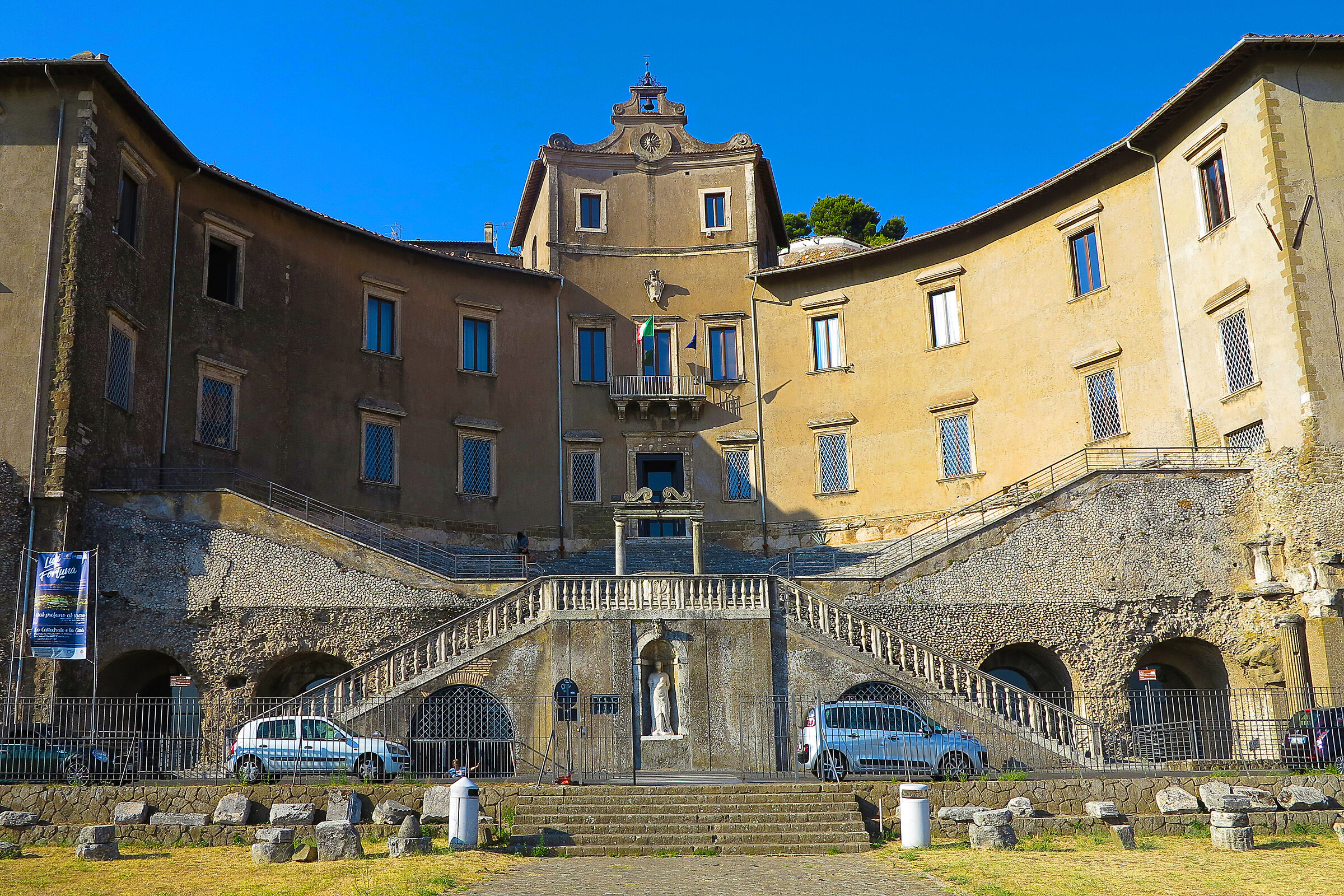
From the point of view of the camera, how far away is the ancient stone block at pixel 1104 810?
60.7 feet

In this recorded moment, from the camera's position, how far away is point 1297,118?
29.1 meters

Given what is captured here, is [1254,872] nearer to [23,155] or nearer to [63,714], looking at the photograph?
[63,714]

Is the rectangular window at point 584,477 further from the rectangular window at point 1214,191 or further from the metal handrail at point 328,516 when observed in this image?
the rectangular window at point 1214,191

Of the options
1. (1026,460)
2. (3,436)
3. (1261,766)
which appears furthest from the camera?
(1026,460)

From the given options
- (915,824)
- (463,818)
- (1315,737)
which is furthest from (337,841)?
(1315,737)

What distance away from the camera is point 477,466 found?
3694 centimetres

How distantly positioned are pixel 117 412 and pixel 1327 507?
90.7 feet

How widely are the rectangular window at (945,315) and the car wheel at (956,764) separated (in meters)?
18.3

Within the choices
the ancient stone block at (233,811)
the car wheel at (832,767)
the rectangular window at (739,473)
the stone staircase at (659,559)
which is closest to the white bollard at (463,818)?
the ancient stone block at (233,811)

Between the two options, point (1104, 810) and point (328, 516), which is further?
point (328, 516)

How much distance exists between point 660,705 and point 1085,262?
1830 centimetres

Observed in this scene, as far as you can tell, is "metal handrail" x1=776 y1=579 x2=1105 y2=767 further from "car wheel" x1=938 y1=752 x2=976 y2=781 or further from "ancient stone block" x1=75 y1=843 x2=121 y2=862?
"ancient stone block" x1=75 y1=843 x2=121 y2=862

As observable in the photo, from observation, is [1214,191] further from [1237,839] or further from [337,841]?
[337,841]

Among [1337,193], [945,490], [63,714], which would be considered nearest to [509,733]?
[63,714]
